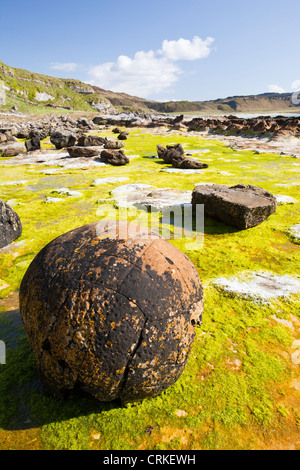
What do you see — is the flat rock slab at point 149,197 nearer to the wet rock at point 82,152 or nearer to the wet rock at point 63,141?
the wet rock at point 82,152

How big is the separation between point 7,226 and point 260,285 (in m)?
7.15

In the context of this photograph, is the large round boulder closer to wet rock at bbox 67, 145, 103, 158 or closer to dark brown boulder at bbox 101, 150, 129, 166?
dark brown boulder at bbox 101, 150, 129, 166

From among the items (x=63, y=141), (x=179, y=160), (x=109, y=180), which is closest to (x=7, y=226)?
(x=109, y=180)

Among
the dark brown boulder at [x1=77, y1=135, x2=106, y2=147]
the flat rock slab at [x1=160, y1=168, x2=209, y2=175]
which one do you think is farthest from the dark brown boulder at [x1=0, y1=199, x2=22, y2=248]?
the dark brown boulder at [x1=77, y1=135, x2=106, y2=147]

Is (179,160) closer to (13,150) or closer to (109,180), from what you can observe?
(109,180)

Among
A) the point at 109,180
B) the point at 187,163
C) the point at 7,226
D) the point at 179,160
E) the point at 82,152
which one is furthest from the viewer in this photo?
the point at 82,152

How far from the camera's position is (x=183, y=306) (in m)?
3.45

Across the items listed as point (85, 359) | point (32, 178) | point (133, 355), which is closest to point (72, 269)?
point (85, 359)

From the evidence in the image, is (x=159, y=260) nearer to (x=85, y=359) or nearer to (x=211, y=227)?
(x=85, y=359)

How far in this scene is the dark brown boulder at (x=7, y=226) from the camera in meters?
7.87

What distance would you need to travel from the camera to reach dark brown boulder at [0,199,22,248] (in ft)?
25.8

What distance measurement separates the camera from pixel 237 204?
8320mm

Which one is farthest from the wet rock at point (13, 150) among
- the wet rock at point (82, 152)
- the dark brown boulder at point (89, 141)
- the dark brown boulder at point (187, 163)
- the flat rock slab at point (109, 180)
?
the dark brown boulder at point (187, 163)
